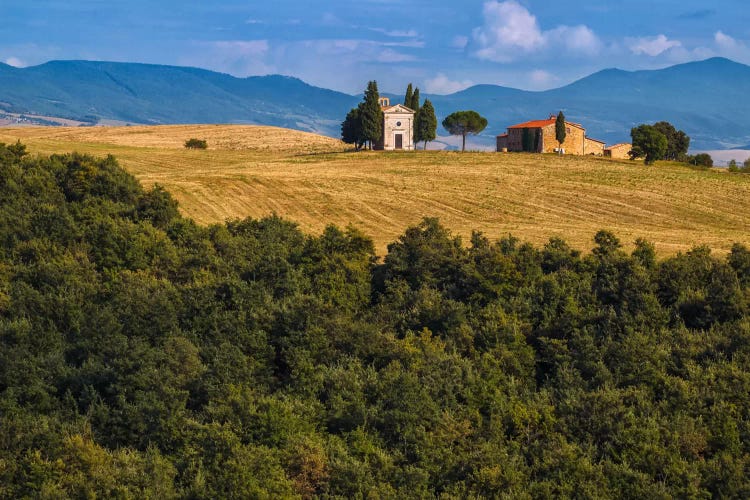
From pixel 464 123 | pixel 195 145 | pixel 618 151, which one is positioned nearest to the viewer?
pixel 195 145

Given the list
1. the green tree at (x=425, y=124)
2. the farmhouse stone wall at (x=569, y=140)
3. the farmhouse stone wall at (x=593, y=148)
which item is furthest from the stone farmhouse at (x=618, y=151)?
the green tree at (x=425, y=124)

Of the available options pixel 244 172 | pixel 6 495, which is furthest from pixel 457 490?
pixel 244 172

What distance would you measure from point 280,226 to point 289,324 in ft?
54.9

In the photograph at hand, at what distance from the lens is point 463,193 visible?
73.1 m

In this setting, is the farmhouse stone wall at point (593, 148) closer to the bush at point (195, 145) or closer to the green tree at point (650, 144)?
the green tree at point (650, 144)

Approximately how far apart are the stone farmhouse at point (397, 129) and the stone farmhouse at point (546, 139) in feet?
46.7

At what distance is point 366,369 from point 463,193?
43.8m

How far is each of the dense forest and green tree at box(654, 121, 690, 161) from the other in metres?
83.4

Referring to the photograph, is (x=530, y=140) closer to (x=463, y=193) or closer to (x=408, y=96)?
(x=408, y=96)

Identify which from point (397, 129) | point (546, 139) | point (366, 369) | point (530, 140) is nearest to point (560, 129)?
point (546, 139)

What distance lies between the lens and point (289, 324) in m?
34.8

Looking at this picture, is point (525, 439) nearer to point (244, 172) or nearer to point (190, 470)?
point (190, 470)

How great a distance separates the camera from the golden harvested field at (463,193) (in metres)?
61.2

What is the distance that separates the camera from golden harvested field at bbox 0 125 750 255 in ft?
201
